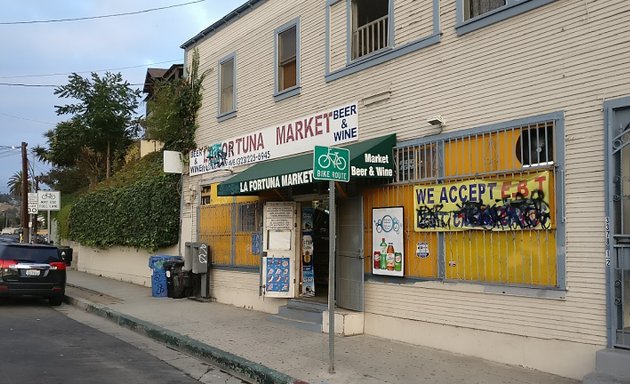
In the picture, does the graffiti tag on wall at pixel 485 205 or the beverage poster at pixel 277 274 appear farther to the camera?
the beverage poster at pixel 277 274

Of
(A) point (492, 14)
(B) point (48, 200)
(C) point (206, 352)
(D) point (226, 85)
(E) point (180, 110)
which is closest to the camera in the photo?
(A) point (492, 14)

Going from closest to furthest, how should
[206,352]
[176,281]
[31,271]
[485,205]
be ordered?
[485,205], [206,352], [31,271], [176,281]

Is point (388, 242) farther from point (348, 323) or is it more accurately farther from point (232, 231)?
point (232, 231)

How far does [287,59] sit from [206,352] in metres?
6.52

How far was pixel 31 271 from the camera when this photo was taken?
13375 millimetres

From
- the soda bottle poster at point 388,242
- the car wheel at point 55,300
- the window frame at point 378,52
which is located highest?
the window frame at point 378,52

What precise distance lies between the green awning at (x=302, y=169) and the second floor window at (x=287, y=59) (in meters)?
1.74

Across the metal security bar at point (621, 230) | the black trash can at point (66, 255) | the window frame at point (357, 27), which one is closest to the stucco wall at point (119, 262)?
the black trash can at point (66, 255)

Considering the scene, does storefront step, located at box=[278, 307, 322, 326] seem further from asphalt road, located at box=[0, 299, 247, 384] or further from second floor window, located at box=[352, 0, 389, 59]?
second floor window, located at box=[352, 0, 389, 59]

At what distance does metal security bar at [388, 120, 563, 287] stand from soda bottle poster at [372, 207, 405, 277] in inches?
9.7

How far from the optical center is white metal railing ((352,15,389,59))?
31.7ft

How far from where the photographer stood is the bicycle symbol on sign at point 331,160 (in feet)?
22.3

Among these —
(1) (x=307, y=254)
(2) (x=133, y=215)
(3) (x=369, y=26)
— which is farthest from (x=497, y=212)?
(2) (x=133, y=215)

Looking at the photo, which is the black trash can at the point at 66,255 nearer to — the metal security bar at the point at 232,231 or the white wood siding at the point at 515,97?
the metal security bar at the point at 232,231
